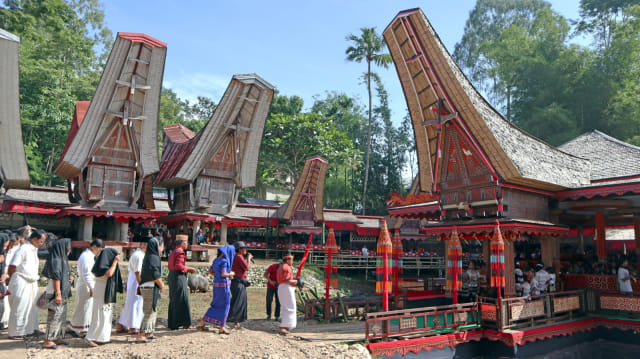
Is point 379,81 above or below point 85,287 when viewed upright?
above

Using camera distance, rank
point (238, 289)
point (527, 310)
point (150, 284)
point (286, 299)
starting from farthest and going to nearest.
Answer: point (527, 310)
point (238, 289)
point (286, 299)
point (150, 284)

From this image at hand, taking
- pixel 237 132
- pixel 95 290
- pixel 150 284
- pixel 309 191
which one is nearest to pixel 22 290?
pixel 95 290

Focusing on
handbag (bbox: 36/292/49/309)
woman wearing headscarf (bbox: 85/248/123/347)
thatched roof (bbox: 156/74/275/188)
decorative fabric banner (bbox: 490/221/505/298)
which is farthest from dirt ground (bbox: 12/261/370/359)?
thatched roof (bbox: 156/74/275/188)

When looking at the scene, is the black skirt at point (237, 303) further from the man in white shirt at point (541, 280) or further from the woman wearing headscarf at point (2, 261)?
the man in white shirt at point (541, 280)

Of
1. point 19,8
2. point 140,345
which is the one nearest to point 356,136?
point 19,8

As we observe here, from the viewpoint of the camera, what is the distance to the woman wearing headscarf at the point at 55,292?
6977 millimetres

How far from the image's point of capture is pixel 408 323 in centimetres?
891

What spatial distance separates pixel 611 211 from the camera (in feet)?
46.1

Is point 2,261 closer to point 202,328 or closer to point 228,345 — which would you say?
point 202,328

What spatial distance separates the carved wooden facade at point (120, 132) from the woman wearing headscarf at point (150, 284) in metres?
12.3

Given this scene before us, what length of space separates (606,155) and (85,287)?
1522 centimetres

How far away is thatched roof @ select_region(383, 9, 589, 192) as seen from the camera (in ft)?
37.7

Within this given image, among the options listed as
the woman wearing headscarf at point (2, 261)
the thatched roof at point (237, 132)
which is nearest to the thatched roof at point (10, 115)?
the woman wearing headscarf at point (2, 261)

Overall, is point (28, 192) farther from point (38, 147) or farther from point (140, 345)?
point (140, 345)
